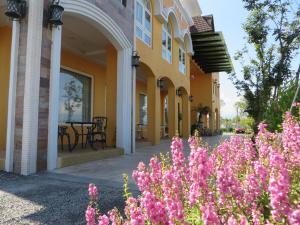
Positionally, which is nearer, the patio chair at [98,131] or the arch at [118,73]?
the arch at [118,73]

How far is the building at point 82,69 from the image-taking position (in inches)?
199

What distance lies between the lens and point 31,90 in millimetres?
4969

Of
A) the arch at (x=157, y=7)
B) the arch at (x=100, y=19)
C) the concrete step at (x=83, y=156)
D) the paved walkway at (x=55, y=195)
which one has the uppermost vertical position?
the arch at (x=157, y=7)

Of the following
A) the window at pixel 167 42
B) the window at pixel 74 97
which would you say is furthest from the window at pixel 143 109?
the window at pixel 74 97

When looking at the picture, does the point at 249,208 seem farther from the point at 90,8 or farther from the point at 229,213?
the point at 90,8

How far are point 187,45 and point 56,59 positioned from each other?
11706 mm

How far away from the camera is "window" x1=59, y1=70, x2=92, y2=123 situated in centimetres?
934

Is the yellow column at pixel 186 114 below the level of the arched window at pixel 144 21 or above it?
below

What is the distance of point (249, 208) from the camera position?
1.55m

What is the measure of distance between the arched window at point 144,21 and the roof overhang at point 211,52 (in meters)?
6.76

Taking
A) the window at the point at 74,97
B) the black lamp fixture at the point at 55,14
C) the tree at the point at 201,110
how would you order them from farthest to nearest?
the tree at the point at 201,110 → the window at the point at 74,97 → the black lamp fixture at the point at 55,14

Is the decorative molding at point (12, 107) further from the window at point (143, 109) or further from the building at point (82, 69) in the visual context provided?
the window at point (143, 109)

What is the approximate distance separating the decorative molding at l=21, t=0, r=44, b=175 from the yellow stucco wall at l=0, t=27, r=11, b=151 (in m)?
2.78

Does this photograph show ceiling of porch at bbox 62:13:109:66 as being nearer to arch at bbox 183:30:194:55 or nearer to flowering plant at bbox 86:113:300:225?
flowering plant at bbox 86:113:300:225
